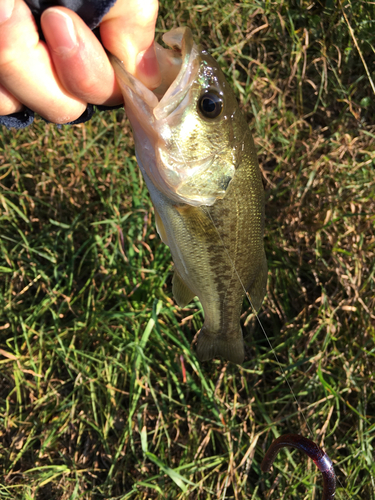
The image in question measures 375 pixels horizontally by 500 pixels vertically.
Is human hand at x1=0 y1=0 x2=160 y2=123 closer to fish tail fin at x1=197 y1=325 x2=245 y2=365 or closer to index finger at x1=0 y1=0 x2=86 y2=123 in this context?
index finger at x1=0 y1=0 x2=86 y2=123

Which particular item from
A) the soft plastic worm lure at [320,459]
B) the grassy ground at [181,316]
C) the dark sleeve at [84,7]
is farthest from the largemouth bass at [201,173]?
the grassy ground at [181,316]

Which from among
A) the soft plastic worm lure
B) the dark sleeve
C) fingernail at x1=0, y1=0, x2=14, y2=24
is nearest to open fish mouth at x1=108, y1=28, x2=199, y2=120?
the dark sleeve

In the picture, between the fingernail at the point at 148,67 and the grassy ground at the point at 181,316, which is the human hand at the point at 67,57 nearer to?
the fingernail at the point at 148,67

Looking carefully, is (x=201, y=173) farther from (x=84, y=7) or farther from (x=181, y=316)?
(x=181, y=316)

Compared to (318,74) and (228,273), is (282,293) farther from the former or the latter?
(318,74)

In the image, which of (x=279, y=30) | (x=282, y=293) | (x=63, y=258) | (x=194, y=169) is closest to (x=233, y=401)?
(x=282, y=293)
